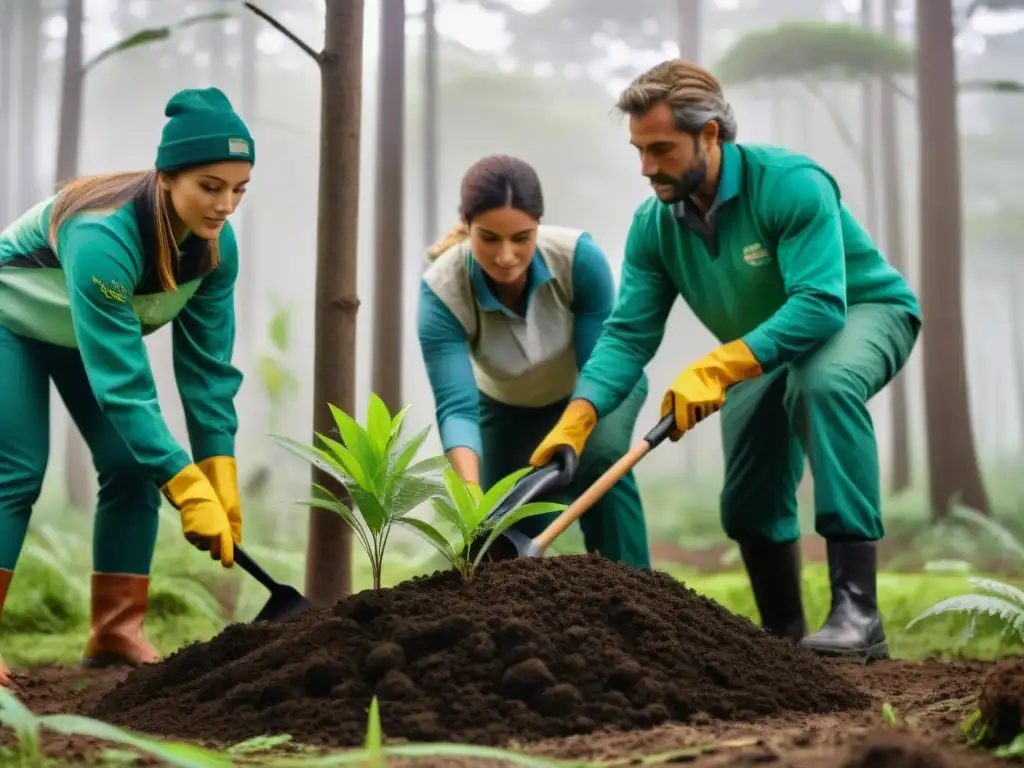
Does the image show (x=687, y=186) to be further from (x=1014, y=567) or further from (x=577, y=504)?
(x=1014, y=567)

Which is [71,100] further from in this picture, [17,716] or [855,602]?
[17,716]

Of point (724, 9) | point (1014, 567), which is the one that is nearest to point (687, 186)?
point (1014, 567)

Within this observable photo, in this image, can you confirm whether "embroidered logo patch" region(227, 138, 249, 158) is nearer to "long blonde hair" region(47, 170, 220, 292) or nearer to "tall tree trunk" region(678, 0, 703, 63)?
"long blonde hair" region(47, 170, 220, 292)

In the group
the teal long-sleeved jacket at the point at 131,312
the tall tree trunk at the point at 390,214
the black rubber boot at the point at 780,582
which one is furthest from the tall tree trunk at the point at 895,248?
the teal long-sleeved jacket at the point at 131,312

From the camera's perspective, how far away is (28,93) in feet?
31.2

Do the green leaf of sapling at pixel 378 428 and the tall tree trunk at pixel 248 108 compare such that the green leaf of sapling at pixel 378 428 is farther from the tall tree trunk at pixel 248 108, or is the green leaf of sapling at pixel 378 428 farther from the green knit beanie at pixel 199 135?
the tall tree trunk at pixel 248 108

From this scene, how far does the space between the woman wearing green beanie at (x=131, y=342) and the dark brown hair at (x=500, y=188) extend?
59 cm

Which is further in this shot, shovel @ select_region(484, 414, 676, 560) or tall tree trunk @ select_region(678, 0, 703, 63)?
tall tree trunk @ select_region(678, 0, 703, 63)

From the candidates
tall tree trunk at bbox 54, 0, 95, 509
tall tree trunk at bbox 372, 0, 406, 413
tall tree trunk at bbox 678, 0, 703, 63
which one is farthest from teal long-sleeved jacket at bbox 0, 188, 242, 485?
tall tree trunk at bbox 678, 0, 703, 63

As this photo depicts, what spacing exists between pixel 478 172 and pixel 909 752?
1.95 meters

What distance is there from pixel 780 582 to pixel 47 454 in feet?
6.57

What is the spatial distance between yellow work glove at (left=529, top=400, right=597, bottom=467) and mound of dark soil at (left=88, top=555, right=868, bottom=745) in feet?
2.00

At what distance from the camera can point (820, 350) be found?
2.66 m

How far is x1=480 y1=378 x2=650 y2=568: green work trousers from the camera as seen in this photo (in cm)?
297
